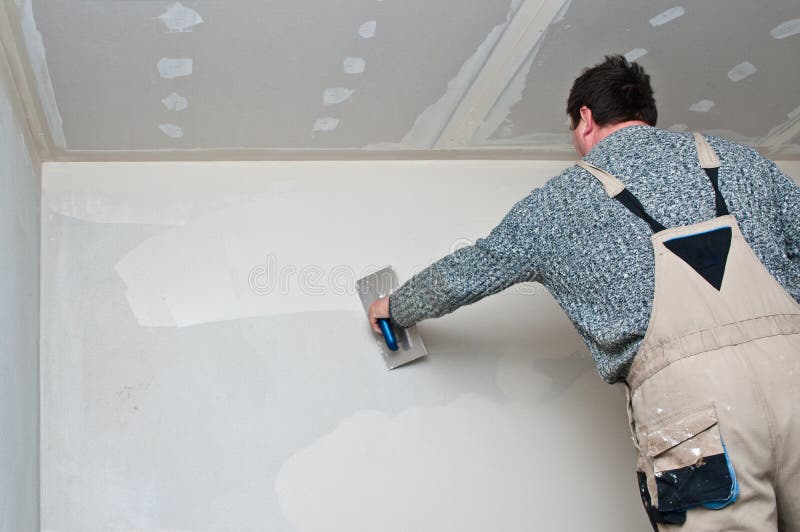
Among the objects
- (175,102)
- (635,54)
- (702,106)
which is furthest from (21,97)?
(702,106)

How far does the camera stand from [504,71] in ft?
6.93

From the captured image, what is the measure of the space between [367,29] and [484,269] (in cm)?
63

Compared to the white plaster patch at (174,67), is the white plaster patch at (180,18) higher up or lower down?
lower down

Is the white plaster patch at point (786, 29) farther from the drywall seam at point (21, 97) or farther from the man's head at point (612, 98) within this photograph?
the drywall seam at point (21, 97)

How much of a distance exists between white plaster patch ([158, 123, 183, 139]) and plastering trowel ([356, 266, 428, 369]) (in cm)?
66

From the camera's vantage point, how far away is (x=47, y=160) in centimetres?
225

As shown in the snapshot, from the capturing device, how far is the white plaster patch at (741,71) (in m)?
2.20

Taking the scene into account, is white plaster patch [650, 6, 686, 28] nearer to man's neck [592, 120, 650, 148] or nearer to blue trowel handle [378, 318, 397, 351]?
man's neck [592, 120, 650, 148]

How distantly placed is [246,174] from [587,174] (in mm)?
1117

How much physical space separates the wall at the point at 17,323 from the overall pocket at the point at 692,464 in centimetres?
131

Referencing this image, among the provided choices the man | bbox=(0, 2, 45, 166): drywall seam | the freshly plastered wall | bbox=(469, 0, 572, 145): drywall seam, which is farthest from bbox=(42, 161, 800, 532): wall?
the man

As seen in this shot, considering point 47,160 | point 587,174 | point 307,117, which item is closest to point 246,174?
point 307,117

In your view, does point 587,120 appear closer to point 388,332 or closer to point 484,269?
point 484,269

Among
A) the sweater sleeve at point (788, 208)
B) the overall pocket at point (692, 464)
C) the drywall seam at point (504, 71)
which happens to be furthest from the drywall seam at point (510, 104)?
the overall pocket at point (692, 464)
